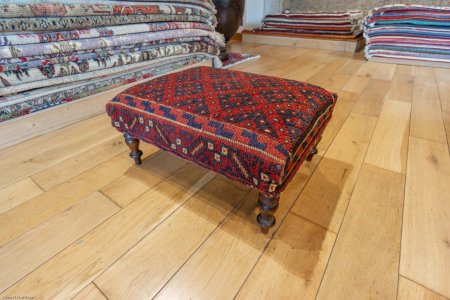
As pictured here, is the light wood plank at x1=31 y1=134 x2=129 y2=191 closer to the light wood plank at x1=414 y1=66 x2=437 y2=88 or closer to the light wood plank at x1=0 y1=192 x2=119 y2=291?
the light wood plank at x1=0 y1=192 x2=119 y2=291

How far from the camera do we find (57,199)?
0.69m

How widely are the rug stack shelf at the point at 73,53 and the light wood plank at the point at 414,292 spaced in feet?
4.17

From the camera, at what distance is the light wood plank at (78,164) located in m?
0.76

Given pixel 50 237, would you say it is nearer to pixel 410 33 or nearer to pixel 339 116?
pixel 339 116

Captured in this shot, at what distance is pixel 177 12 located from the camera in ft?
4.40

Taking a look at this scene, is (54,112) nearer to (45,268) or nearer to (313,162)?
(45,268)

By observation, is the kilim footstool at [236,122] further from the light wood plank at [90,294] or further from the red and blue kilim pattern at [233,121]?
the light wood plank at [90,294]

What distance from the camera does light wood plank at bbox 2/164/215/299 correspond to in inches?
19.0

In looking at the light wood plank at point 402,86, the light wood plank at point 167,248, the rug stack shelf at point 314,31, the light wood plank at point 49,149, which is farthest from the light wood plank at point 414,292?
the rug stack shelf at point 314,31

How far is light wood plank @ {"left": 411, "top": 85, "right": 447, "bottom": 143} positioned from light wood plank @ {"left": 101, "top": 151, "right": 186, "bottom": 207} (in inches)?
39.8

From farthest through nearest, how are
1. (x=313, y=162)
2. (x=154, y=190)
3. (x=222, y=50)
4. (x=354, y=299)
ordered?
1. (x=222, y=50)
2. (x=313, y=162)
3. (x=154, y=190)
4. (x=354, y=299)

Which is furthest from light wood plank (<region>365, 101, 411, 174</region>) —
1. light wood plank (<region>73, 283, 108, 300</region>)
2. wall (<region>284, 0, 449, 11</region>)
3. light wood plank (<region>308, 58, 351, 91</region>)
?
wall (<region>284, 0, 449, 11</region>)

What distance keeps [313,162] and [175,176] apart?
49 cm

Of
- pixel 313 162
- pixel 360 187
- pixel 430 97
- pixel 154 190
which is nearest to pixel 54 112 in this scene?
pixel 154 190
